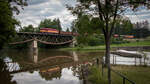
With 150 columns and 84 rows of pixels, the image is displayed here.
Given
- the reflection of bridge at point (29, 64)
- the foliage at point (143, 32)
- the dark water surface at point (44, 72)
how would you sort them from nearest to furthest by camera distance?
1. the dark water surface at point (44, 72)
2. the reflection of bridge at point (29, 64)
3. the foliage at point (143, 32)

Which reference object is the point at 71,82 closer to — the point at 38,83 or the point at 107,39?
the point at 38,83

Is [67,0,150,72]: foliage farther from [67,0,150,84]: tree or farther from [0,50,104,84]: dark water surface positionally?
[0,50,104,84]: dark water surface

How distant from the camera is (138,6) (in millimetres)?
10891

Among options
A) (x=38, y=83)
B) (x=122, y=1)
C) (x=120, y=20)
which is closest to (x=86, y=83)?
(x=38, y=83)

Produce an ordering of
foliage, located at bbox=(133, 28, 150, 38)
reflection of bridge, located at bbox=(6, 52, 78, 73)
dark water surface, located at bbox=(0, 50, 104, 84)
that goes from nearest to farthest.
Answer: dark water surface, located at bbox=(0, 50, 104, 84) < reflection of bridge, located at bbox=(6, 52, 78, 73) < foliage, located at bbox=(133, 28, 150, 38)

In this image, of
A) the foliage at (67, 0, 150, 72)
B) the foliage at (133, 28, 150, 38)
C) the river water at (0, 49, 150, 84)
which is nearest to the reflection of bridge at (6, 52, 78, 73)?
the river water at (0, 49, 150, 84)

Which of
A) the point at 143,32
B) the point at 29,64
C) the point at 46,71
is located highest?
the point at 143,32

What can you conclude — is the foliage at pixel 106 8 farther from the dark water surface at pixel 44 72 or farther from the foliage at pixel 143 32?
the foliage at pixel 143 32

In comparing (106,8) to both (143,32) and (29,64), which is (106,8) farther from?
(143,32)

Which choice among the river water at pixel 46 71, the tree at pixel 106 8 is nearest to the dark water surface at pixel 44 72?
the river water at pixel 46 71

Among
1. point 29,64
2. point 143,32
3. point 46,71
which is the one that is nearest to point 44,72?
point 46,71

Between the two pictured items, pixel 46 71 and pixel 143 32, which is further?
pixel 143 32

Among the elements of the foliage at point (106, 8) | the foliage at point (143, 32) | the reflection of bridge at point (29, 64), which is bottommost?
the reflection of bridge at point (29, 64)

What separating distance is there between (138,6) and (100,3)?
3080 millimetres
